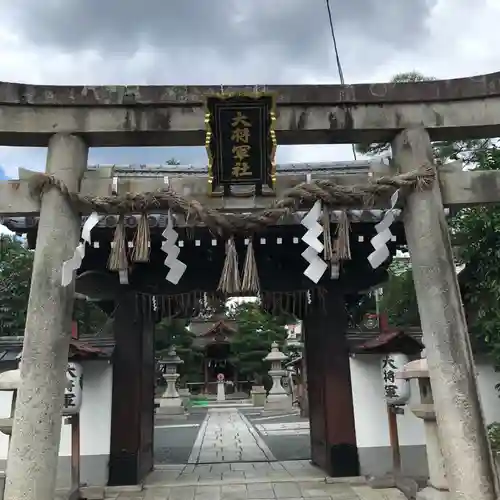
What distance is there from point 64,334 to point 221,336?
3199 centimetres

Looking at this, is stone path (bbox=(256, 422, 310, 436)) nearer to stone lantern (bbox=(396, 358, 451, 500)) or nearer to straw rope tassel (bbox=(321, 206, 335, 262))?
stone lantern (bbox=(396, 358, 451, 500))

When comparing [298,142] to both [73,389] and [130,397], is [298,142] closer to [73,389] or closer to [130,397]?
[73,389]

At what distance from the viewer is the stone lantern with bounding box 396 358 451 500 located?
17.2 feet

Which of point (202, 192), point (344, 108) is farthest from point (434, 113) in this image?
point (202, 192)

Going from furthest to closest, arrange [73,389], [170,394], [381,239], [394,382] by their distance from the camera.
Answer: [170,394]
[394,382]
[73,389]
[381,239]

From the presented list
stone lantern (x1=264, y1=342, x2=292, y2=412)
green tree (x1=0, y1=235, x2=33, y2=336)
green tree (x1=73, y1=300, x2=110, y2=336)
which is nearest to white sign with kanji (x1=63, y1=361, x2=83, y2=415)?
green tree (x1=0, y1=235, x2=33, y2=336)

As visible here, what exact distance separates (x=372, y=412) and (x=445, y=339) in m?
4.01

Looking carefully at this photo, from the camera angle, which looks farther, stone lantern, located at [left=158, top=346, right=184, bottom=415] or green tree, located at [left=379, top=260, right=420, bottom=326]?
stone lantern, located at [left=158, top=346, right=184, bottom=415]

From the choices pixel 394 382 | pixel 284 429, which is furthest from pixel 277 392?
pixel 394 382

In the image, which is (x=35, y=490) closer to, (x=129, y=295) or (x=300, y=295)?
(x=129, y=295)

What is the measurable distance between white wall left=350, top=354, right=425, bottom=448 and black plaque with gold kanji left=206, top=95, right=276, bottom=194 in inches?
169

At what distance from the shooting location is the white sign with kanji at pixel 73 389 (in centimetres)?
690

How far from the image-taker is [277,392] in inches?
985

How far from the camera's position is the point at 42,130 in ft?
15.7
